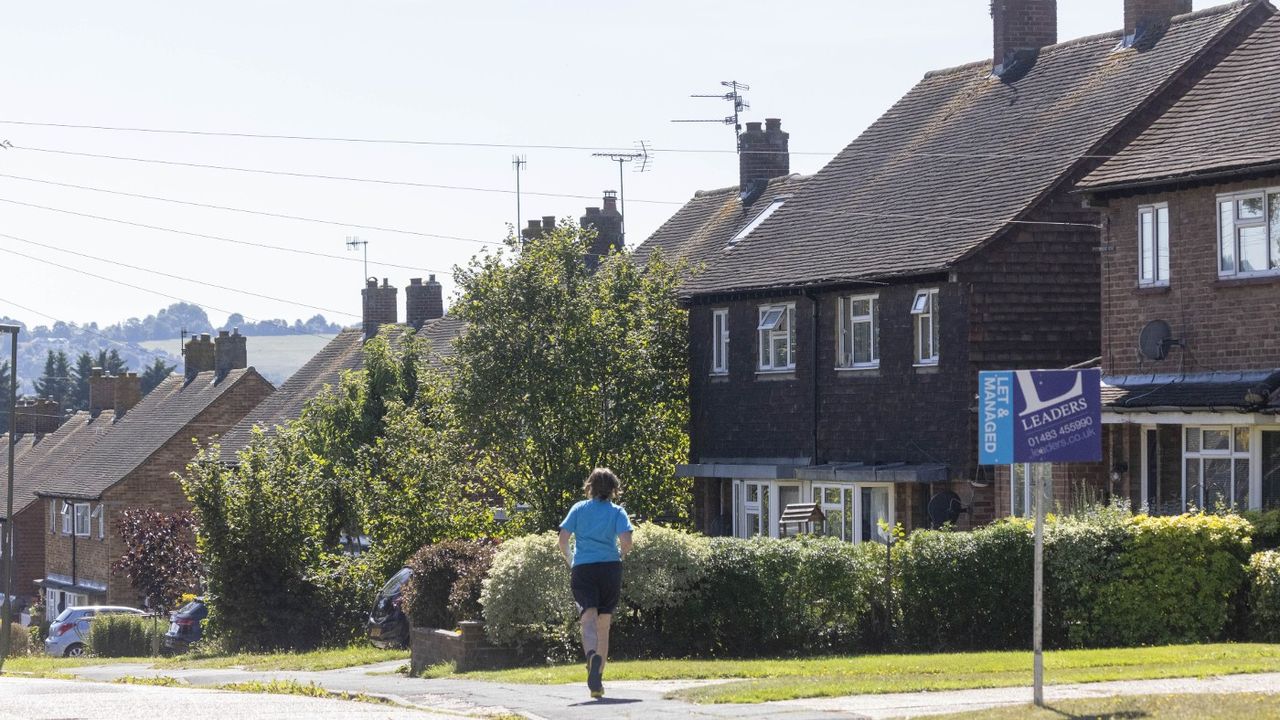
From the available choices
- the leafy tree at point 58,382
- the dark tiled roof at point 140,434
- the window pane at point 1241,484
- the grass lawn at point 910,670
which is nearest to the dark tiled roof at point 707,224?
the window pane at point 1241,484

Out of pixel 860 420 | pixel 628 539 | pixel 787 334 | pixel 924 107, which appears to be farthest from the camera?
pixel 924 107

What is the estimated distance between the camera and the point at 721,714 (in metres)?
13.5

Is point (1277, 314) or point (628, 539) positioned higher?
point (1277, 314)

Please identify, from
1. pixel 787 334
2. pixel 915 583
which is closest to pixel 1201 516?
pixel 915 583

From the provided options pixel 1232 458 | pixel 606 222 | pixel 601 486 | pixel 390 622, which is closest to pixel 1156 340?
pixel 1232 458

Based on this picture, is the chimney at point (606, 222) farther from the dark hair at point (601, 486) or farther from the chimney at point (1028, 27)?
the dark hair at point (601, 486)

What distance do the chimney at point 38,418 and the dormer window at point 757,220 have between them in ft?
177

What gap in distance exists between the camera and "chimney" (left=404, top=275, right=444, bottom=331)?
6019 cm

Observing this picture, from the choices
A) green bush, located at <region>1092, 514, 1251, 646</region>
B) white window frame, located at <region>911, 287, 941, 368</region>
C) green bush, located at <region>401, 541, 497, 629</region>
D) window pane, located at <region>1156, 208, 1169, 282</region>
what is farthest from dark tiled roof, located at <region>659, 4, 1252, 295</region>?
green bush, located at <region>1092, 514, 1251, 646</region>

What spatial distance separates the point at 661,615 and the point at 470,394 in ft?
44.1

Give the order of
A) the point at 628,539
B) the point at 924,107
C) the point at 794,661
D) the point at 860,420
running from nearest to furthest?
the point at 628,539 < the point at 794,661 < the point at 860,420 < the point at 924,107

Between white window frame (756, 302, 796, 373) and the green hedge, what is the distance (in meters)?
13.0

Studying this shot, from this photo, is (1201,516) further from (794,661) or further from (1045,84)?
(1045,84)

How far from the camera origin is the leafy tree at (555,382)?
33656 mm
